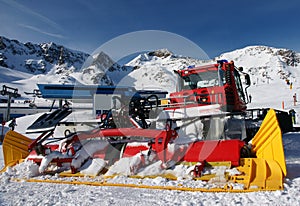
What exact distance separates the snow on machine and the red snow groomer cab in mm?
26

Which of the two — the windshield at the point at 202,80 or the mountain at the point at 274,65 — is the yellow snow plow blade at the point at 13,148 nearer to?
the windshield at the point at 202,80

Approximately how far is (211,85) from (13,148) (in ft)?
15.4

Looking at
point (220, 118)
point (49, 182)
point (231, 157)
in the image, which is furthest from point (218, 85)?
point (49, 182)

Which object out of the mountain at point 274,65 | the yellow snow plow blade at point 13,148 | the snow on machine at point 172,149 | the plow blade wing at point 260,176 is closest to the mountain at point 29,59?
the mountain at point 274,65

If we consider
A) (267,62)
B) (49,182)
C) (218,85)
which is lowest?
(49,182)

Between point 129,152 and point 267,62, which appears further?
point 267,62

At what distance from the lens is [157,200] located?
2957 mm

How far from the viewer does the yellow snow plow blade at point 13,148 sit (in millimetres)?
4875

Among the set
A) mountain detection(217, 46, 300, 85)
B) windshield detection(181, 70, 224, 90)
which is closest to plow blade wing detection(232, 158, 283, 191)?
windshield detection(181, 70, 224, 90)

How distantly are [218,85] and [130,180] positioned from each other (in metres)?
3.53

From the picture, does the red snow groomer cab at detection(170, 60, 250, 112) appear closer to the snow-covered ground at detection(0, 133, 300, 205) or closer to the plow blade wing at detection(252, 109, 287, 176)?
the plow blade wing at detection(252, 109, 287, 176)

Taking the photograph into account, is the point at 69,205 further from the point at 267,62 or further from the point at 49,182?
the point at 267,62

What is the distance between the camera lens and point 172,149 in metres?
3.94

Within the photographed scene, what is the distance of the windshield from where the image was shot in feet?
20.7
